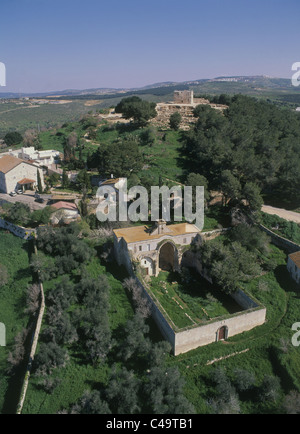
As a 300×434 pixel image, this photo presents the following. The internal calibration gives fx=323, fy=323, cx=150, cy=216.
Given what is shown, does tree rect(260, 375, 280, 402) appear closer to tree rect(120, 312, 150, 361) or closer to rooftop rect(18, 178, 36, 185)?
tree rect(120, 312, 150, 361)

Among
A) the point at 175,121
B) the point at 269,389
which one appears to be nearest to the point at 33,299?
the point at 269,389

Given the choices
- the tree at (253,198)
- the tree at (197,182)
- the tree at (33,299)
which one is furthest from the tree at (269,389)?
the tree at (197,182)

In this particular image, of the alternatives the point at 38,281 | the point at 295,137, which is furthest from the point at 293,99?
the point at 38,281

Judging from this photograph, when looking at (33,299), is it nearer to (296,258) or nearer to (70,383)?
(70,383)

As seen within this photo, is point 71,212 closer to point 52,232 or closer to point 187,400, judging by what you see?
point 52,232

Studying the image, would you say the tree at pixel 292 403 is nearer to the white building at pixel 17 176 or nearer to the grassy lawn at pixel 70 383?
the grassy lawn at pixel 70 383

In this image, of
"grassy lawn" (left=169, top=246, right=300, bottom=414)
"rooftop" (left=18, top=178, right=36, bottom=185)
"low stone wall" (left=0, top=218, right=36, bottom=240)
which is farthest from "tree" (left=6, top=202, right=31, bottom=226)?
"grassy lawn" (left=169, top=246, right=300, bottom=414)
